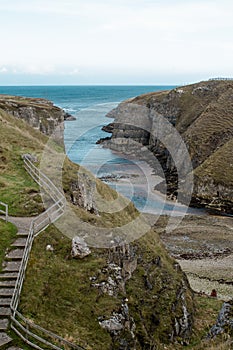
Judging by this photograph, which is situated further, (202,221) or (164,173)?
(164,173)

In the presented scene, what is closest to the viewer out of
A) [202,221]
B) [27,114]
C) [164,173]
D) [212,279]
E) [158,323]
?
[158,323]

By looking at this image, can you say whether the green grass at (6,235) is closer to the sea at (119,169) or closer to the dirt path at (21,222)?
the dirt path at (21,222)

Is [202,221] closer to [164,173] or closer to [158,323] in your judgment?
[164,173]

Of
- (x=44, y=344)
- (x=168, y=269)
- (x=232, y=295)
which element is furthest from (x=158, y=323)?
(x=232, y=295)

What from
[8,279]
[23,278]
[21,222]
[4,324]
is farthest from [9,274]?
[21,222]

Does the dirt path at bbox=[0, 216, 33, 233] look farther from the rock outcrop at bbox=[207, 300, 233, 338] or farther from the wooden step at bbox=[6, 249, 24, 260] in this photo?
the rock outcrop at bbox=[207, 300, 233, 338]

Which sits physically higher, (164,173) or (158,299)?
(158,299)

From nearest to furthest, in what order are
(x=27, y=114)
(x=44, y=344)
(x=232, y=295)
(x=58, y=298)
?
(x=44, y=344), (x=58, y=298), (x=232, y=295), (x=27, y=114)

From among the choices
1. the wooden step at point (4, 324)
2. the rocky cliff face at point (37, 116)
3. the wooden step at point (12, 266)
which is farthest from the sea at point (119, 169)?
the wooden step at point (4, 324)
